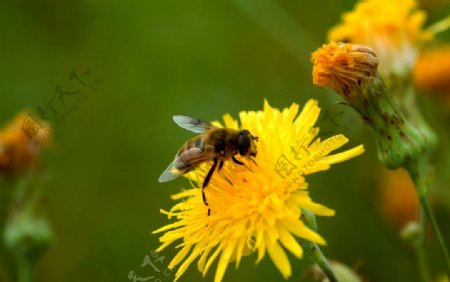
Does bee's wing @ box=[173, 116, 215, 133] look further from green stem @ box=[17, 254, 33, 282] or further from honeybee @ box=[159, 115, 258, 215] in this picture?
green stem @ box=[17, 254, 33, 282]

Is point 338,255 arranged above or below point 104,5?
below

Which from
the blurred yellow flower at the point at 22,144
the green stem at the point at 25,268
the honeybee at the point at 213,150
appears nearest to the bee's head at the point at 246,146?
the honeybee at the point at 213,150

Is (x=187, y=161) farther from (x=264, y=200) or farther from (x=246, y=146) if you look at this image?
(x=264, y=200)

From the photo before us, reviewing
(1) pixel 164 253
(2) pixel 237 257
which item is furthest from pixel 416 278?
(2) pixel 237 257

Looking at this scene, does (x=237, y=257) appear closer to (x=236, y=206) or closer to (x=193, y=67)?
(x=236, y=206)

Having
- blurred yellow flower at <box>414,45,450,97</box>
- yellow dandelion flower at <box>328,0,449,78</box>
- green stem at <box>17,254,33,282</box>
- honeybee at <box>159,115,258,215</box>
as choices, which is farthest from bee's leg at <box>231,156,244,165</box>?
blurred yellow flower at <box>414,45,450,97</box>
